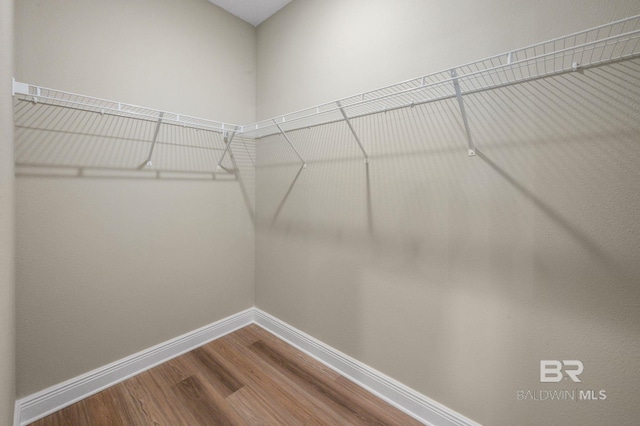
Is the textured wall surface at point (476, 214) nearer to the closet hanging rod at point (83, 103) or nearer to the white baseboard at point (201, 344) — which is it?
the white baseboard at point (201, 344)

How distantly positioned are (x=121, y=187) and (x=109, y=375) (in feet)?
3.64

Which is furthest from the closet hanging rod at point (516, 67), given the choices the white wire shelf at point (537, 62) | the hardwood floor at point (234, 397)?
the hardwood floor at point (234, 397)

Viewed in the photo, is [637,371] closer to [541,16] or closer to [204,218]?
[541,16]

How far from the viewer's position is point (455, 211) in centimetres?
118

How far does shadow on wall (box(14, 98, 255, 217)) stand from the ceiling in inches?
37.7

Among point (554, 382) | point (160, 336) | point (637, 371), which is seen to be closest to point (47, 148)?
point (160, 336)

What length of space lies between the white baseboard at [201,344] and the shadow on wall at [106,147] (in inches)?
44.1

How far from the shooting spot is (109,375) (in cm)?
150

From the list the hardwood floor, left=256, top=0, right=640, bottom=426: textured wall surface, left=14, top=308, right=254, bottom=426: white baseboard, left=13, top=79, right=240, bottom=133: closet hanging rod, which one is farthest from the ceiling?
the hardwood floor

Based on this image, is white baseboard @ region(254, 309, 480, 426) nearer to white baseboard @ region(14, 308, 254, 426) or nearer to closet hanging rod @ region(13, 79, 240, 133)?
white baseboard @ region(14, 308, 254, 426)

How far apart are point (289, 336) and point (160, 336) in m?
0.88

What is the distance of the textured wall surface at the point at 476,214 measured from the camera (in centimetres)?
88

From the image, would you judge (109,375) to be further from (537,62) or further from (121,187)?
(537,62)

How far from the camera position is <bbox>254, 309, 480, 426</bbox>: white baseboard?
1247mm
